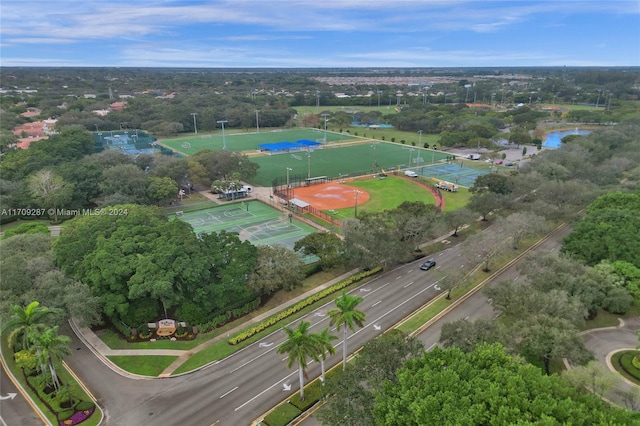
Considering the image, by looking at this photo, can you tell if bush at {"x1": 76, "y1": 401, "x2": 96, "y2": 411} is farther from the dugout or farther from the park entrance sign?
the dugout

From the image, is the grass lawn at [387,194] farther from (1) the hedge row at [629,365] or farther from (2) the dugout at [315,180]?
(1) the hedge row at [629,365]

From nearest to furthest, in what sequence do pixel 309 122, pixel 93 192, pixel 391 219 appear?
pixel 391 219 → pixel 93 192 → pixel 309 122

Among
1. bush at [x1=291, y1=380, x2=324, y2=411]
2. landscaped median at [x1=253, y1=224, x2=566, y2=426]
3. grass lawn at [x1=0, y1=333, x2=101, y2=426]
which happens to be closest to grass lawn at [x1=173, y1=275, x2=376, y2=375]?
grass lawn at [x1=0, y1=333, x2=101, y2=426]

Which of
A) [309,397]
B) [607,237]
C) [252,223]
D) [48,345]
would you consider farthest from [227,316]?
[607,237]

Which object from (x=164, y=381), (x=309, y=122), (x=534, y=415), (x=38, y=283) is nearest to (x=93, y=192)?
(x=38, y=283)

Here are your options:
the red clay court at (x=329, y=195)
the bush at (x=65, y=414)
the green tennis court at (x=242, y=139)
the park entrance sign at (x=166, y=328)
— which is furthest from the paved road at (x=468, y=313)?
the green tennis court at (x=242, y=139)

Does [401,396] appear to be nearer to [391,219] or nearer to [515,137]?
[391,219]

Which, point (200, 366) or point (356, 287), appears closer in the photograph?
point (200, 366)
